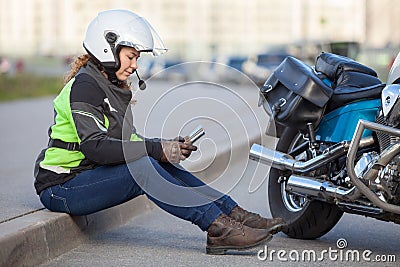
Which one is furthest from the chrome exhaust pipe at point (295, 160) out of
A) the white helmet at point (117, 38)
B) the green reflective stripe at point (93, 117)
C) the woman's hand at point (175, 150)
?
the green reflective stripe at point (93, 117)

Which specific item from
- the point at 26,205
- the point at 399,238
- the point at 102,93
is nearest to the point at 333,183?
the point at 399,238

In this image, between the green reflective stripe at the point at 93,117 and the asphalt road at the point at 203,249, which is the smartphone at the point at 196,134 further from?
the asphalt road at the point at 203,249

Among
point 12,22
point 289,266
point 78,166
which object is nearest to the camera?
point 289,266

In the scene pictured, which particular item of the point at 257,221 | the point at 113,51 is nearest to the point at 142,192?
the point at 257,221

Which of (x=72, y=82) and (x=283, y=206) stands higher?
(x=72, y=82)

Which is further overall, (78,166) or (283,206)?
(283,206)

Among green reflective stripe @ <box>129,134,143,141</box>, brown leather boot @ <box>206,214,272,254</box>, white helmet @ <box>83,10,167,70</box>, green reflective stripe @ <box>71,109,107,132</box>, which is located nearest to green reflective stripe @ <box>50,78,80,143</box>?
green reflective stripe @ <box>71,109,107,132</box>

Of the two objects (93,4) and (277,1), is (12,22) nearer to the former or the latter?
(93,4)

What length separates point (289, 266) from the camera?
5551 millimetres

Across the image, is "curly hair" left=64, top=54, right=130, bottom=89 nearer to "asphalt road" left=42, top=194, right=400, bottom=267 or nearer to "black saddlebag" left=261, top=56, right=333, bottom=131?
"black saddlebag" left=261, top=56, right=333, bottom=131

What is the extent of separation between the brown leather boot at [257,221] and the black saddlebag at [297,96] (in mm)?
595

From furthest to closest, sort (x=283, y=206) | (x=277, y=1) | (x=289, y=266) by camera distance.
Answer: (x=277, y=1) < (x=283, y=206) < (x=289, y=266)

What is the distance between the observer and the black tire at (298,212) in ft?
20.0

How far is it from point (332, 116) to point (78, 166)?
1559mm
